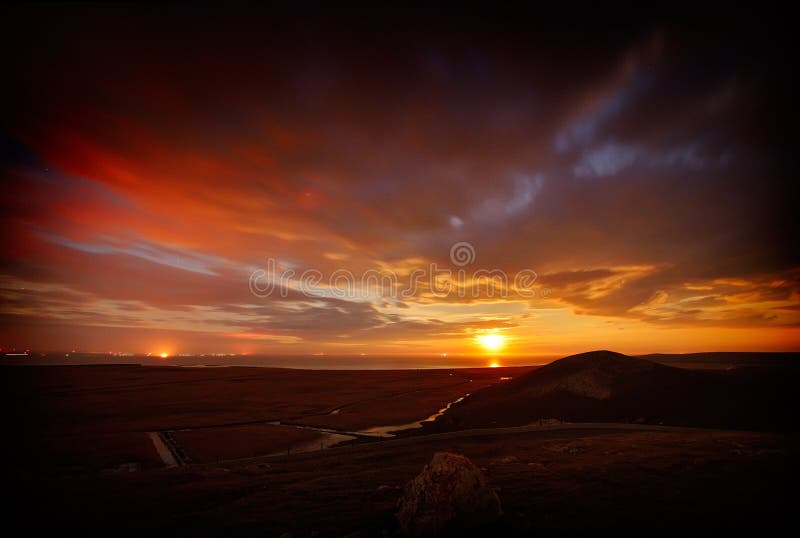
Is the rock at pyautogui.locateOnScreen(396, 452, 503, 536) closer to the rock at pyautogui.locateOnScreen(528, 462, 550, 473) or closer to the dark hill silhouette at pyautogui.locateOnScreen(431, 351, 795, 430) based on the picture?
the rock at pyautogui.locateOnScreen(528, 462, 550, 473)

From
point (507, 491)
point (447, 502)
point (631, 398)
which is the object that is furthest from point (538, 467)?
point (631, 398)

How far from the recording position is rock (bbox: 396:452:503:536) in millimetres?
10625

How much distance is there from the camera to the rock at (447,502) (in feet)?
34.9

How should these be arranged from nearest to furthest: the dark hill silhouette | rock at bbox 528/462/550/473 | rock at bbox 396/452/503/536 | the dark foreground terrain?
rock at bbox 396/452/503/536 < the dark foreground terrain < rock at bbox 528/462/550/473 < the dark hill silhouette

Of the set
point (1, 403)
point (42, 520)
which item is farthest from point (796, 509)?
point (1, 403)

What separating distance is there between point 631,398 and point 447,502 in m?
34.7

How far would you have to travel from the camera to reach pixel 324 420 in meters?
43.2

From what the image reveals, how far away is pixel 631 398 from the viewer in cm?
3675

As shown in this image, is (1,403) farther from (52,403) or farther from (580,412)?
Result: (580,412)

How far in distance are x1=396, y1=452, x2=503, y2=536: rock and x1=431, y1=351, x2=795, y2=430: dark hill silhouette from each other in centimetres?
2696

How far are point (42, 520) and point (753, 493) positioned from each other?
1024 inches

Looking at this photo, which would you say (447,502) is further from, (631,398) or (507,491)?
(631,398)

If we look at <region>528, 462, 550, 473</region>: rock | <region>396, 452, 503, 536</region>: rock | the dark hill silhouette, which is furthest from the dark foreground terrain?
the dark hill silhouette

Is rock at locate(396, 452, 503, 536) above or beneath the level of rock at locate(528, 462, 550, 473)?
above
